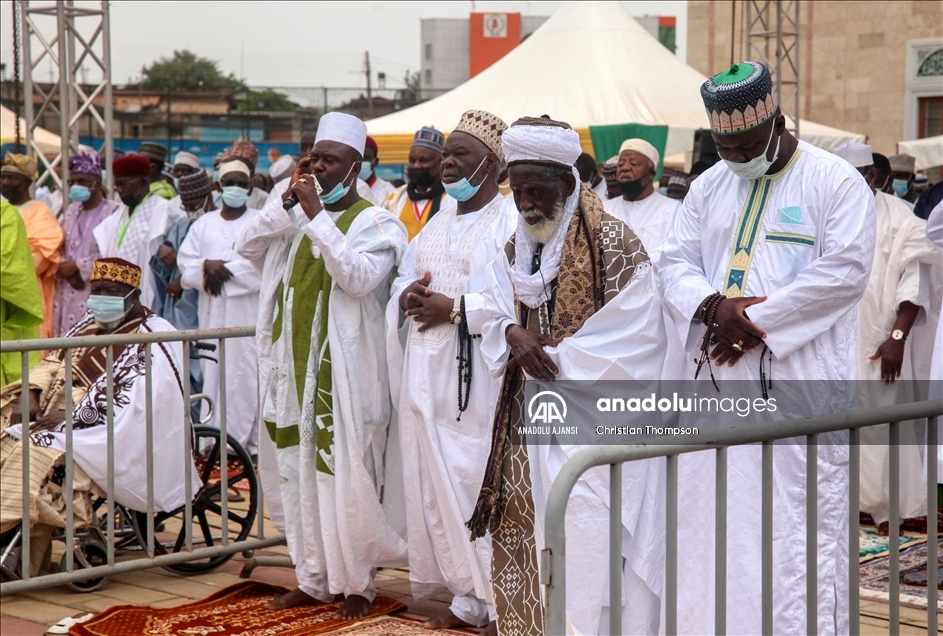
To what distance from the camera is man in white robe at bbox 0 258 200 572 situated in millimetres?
5598

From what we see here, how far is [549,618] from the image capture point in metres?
2.58

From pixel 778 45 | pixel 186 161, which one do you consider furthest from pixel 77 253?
pixel 778 45

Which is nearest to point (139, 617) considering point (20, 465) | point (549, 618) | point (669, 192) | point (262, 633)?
point (262, 633)

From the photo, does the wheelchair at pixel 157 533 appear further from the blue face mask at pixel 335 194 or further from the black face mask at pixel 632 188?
the black face mask at pixel 632 188

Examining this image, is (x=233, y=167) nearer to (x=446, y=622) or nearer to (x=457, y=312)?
(x=457, y=312)

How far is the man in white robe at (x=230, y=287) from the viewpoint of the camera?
895cm

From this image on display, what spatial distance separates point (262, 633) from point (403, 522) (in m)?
0.81

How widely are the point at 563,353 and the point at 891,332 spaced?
3.47m

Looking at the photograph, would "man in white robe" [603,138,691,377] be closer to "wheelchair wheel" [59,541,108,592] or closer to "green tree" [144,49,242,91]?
"wheelchair wheel" [59,541,108,592]

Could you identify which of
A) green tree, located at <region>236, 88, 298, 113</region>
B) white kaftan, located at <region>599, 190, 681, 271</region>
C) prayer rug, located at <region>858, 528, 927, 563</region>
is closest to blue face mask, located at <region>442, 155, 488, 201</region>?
prayer rug, located at <region>858, 528, 927, 563</region>

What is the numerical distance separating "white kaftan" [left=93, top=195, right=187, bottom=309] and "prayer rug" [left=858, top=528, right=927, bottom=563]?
5900 millimetres

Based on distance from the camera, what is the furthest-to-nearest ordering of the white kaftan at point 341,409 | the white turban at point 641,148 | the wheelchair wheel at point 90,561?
1. the white turban at point 641,148
2. the wheelchair wheel at point 90,561
3. the white kaftan at point 341,409

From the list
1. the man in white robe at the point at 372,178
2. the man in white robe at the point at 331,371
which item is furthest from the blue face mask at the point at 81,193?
the man in white robe at the point at 331,371

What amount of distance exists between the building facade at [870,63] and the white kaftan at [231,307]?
60.8 feet
